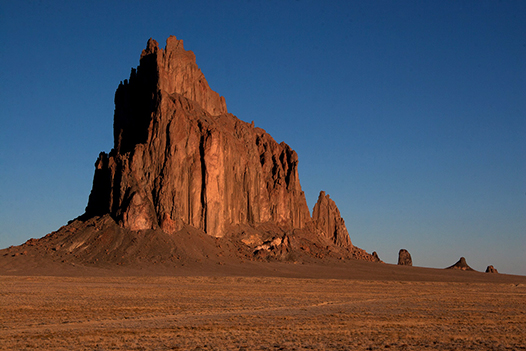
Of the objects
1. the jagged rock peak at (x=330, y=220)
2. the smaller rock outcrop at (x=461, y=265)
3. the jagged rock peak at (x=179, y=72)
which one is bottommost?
the smaller rock outcrop at (x=461, y=265)

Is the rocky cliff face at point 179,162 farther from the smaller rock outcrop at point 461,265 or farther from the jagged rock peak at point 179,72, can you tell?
the smaller rock outcrop at point 461,265

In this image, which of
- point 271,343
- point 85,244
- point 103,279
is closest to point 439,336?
point 271,343

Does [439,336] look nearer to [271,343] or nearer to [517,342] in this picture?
[517,342]

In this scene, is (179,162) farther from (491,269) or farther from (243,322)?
(491,269)

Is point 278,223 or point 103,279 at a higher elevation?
point 278,223

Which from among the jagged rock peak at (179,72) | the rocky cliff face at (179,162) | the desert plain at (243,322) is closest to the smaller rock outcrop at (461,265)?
the rocky cliff face at (179,162)

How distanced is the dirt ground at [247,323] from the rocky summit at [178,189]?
4510 cm

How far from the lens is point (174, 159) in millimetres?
105062

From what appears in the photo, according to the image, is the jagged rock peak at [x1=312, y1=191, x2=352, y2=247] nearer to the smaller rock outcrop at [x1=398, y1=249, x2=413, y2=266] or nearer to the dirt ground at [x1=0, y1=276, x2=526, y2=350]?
the smaller rock outcrop at [x1=398, y1=249, x2=413, y2=266]

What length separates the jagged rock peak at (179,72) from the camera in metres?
114

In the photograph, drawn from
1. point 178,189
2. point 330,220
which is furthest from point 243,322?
point 330,220

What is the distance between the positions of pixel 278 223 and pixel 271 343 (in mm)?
101806

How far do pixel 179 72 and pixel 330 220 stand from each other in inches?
2437

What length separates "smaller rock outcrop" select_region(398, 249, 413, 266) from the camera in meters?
162
